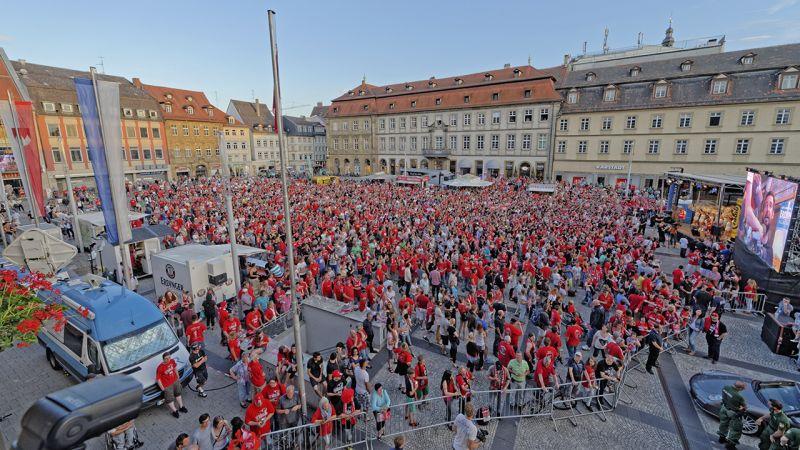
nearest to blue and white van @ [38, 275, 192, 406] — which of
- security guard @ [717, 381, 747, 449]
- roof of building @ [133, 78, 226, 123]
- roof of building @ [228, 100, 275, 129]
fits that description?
security guard @ [717, 381, 747, 449]

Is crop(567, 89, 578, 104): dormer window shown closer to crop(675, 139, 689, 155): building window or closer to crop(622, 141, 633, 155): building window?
crop(622, 141, 633, 155): building window

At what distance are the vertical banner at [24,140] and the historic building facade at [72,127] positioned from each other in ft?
89.9

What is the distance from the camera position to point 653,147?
40500 mm

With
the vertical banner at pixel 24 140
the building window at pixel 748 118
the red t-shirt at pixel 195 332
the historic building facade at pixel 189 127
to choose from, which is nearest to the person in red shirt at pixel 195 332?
the red t-shirt at pixel 195 332

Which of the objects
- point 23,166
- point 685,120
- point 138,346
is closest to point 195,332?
point 138,346

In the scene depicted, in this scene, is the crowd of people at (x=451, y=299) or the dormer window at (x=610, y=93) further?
the dormer window at (x=610, y=93)

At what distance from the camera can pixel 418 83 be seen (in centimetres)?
5984

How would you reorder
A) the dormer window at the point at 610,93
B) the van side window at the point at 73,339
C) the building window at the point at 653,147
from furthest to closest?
the dormer window at the point at 610,93 → the building window at the point at 653,147 → the van side window at the point at 73,339

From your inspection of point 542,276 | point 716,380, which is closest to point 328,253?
point 542,276

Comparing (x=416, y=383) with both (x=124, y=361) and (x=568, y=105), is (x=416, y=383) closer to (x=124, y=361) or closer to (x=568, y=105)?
(x=124, y=361)

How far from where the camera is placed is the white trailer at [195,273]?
12359mm

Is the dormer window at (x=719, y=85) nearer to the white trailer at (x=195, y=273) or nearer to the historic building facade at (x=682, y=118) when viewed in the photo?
the historic building facade at (x=682, y=118)

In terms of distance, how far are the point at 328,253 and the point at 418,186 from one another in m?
25.2

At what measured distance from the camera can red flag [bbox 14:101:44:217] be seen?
13345mm
